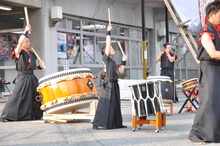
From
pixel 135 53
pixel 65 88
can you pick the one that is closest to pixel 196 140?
pixel 65 88

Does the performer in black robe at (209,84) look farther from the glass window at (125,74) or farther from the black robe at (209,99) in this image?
the glass window at (125,74)

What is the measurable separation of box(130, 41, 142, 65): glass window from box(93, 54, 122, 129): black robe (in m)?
13.8

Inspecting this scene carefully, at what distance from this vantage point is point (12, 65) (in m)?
15.6

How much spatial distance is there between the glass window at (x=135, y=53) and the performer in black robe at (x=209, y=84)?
15578 millimetres

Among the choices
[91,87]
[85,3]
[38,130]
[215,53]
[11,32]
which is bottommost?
[38,130]

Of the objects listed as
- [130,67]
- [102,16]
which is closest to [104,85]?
[102,16]

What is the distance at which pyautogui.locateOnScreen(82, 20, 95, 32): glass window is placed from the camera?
17.1 meters

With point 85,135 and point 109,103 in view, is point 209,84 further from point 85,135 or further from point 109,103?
point 109,103

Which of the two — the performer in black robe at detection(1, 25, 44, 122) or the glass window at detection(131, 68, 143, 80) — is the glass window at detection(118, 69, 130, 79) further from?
the performer in black robe at detection(1, 25, 44, 122)

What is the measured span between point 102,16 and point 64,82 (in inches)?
418

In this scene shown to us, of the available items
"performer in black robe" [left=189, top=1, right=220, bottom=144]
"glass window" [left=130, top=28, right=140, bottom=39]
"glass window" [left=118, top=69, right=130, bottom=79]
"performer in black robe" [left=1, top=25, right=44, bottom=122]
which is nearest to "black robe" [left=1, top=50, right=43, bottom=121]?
"performer in black robe" [left=1, top=25, right=44, bottom=122]

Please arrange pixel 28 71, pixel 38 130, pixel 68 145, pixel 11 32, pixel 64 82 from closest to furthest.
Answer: pixel 68 145 < pixel 38 130 < pixel 64 82 < pixel 28 71 < pixel 11 32

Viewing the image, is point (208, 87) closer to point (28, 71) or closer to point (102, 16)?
point (28, 71)

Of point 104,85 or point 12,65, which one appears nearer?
point 104,85
